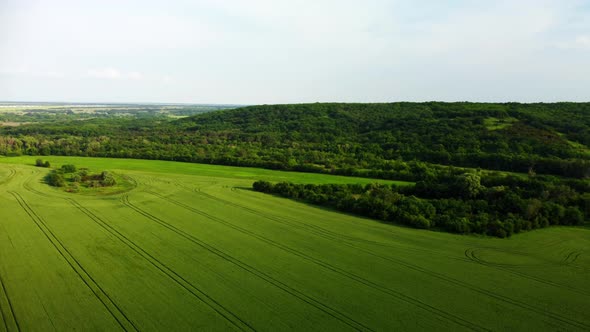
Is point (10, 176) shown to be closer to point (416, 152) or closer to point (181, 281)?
point (181, 281)

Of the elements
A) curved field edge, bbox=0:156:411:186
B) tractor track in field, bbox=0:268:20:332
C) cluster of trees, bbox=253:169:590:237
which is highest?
cluster of trees, bbox=253:169:590:237

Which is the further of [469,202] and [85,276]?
[469,202]

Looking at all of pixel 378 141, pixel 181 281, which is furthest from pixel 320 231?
pixel 378 141

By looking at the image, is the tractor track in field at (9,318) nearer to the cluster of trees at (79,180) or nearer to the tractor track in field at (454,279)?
the tractor track in field at (454,279)

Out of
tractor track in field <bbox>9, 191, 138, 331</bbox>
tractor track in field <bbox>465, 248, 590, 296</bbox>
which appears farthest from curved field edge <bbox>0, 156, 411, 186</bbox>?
tractor track in field <bbox>9, 191, 138, 331</bbox>

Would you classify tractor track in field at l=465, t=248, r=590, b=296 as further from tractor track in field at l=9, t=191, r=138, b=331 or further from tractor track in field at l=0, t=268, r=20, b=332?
tractor track in field at l=0, t=268, r=20, b=332

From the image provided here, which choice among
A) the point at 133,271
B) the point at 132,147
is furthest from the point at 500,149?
the point at 132,147
